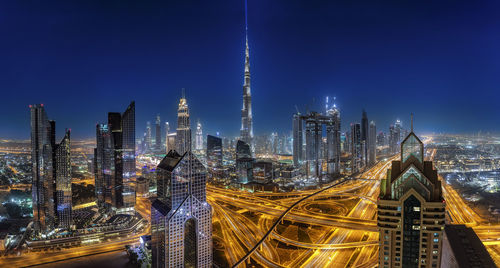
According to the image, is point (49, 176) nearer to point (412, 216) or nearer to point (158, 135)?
point (412, 216)

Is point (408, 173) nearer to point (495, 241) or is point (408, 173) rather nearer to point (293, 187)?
point (495, 241)

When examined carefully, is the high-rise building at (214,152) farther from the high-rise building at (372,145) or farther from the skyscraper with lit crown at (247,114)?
the high-rise building at (372,145)

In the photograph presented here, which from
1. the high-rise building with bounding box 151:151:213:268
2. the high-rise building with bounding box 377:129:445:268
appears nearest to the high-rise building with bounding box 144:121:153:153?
the high-rise building with bounding box 151:151:213:268

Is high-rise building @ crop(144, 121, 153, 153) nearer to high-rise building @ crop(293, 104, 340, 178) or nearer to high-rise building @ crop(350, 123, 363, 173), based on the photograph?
high-rise building @ crop(293, 104, 340, 178)

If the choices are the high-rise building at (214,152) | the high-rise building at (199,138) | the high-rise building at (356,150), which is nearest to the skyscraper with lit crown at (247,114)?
the high-rise building at (214,152)

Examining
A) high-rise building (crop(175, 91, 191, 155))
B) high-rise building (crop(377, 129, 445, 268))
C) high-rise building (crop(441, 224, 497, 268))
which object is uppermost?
high-rise building (crop(175, 91, 191, 155))

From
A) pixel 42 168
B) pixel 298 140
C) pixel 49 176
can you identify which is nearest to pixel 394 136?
pixel 298 140
